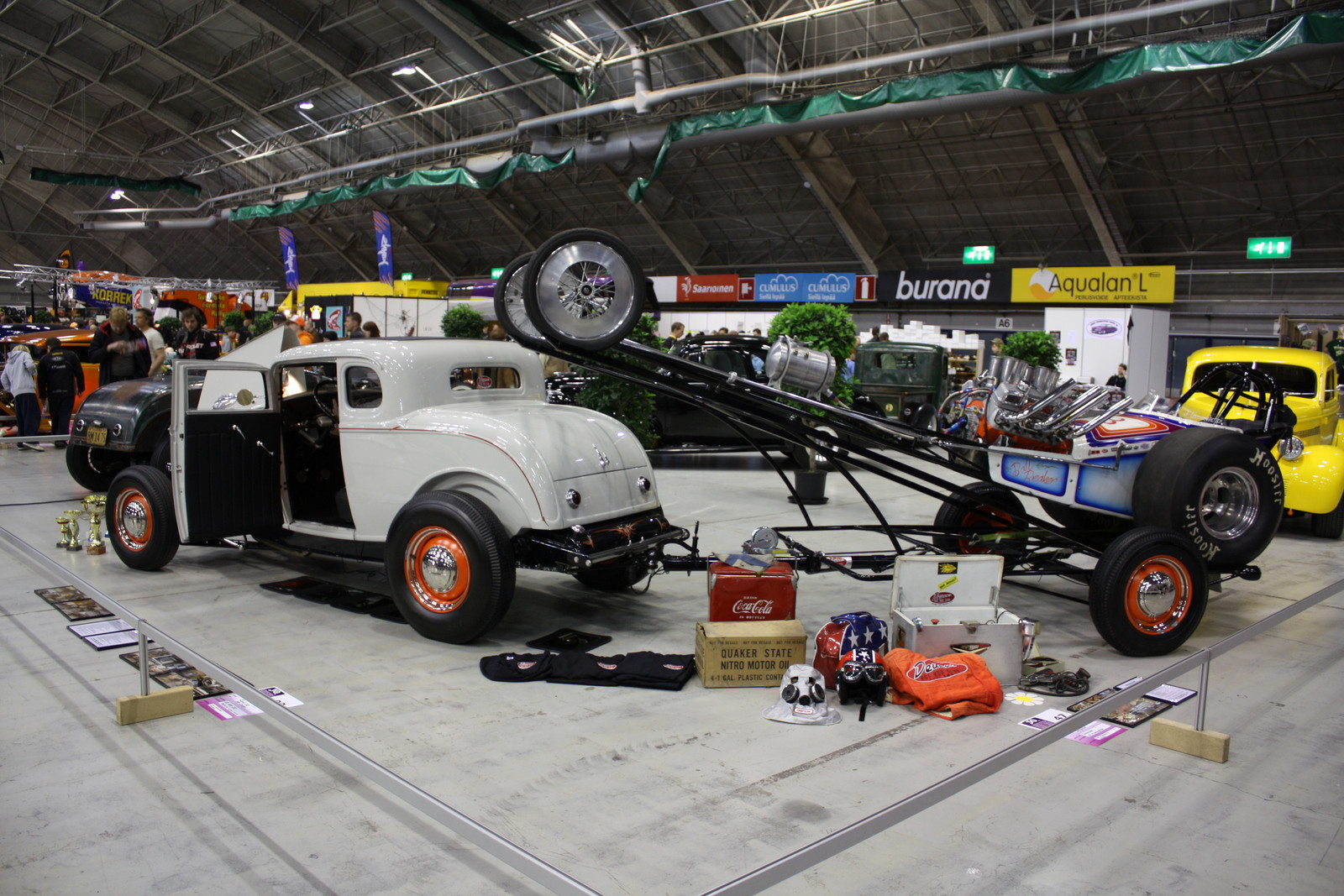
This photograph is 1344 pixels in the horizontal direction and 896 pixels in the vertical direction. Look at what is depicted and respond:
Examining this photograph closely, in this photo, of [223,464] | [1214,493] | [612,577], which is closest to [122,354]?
[223,464]

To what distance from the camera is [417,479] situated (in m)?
5.54

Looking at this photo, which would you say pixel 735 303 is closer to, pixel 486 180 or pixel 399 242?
pixel 486 180

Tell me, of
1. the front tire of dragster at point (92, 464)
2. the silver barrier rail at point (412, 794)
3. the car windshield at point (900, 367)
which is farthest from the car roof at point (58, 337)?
the car windshield at point (900, 367)

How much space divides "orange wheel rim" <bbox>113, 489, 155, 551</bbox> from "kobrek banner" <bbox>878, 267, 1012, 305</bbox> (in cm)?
2131

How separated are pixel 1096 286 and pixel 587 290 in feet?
66.9

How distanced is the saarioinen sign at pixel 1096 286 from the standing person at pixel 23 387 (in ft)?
68.1

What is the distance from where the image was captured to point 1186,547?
5.14 m

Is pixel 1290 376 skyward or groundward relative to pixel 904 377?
groundward

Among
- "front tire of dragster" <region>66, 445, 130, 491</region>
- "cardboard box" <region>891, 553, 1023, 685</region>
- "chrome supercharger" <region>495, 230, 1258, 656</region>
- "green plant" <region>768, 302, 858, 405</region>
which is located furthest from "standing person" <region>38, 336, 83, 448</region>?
"cardboard box" <region>891, 553, 1023, 685</region>

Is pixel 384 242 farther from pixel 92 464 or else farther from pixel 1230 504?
pixel 1230 504

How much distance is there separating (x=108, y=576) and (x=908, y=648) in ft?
18.3

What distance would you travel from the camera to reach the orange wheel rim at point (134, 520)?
6.55 meters

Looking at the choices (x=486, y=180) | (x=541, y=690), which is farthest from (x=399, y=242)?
(x=541, y=690)

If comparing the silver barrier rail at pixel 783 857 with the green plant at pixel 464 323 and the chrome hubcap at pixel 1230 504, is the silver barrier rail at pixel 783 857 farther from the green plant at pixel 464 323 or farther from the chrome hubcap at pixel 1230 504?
the green plant at pixel 464 323
